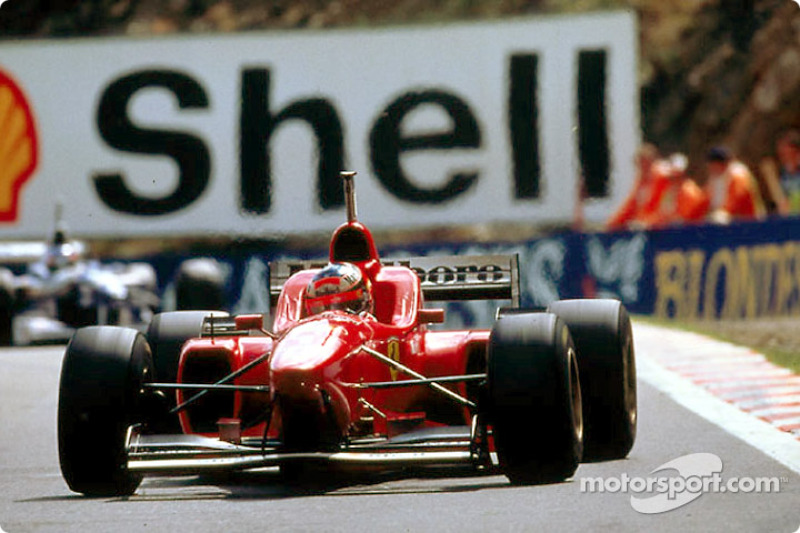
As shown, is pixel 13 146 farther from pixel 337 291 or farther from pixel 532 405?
pixel 532 405

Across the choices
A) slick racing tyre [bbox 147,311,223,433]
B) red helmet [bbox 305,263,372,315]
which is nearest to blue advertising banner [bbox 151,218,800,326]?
slick racing tyre [bbox 147,311,223,433]

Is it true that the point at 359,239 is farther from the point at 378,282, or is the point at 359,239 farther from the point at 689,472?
the point at 689,472

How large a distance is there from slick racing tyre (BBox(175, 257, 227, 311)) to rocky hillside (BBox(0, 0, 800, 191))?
1330cm

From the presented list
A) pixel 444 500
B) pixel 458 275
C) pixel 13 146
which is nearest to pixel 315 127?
pixel 13 146

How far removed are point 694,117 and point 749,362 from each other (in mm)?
25038

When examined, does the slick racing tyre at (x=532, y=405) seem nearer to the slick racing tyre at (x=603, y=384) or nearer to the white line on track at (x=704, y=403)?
the slick racing tyre at (x=603, y=384)

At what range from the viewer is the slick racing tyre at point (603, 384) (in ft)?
29.2

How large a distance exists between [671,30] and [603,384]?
32.0 meters

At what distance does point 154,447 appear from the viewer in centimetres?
811

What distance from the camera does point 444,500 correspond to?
7.56 m

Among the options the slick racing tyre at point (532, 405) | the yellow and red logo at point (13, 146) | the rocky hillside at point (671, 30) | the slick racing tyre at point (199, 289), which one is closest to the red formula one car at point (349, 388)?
the slick racing tyre at point (532, 405)

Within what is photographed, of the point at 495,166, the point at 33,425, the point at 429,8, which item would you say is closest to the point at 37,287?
the point at 495,166

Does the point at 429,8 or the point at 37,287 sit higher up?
the point at 429,8

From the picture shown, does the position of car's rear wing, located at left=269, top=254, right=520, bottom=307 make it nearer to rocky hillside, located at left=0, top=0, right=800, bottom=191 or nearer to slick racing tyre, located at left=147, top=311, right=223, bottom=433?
slick racing tyre, located at left=147, top=311, right=223, bottom=433
